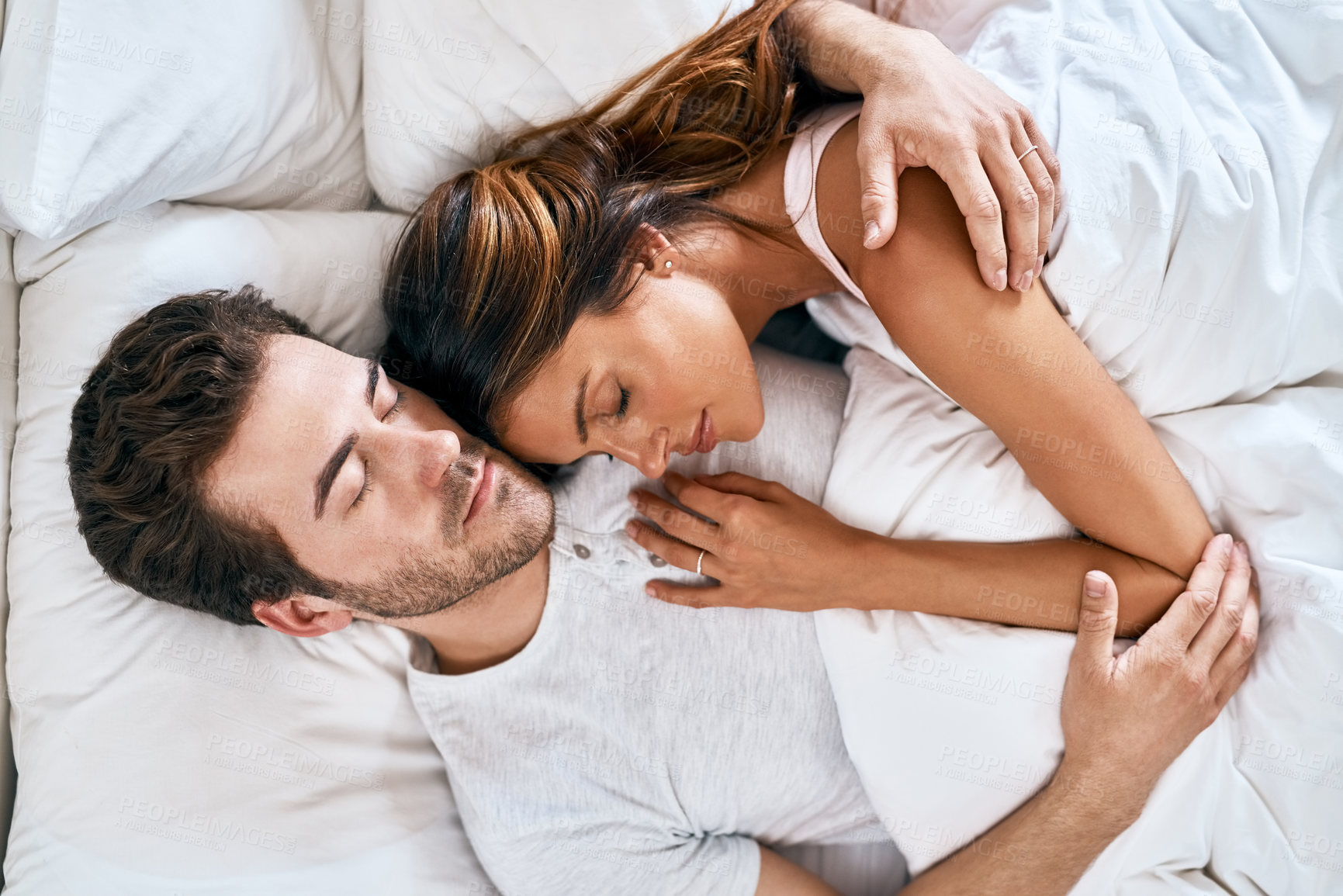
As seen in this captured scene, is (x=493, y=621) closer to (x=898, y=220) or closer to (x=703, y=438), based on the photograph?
(x=703, y=438)

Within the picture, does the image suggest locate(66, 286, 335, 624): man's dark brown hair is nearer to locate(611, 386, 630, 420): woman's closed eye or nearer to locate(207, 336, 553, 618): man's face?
locate(207, 336, 553, 618): man's face

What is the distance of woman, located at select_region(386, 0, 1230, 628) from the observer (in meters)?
1.32

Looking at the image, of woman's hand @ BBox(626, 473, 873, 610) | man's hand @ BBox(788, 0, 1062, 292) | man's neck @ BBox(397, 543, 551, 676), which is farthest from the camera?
man's neck @ BBox(397, 543, 551, 676)

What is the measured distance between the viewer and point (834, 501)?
5.24 feet

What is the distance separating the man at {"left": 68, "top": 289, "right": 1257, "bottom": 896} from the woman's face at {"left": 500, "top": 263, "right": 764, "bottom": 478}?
0.16m

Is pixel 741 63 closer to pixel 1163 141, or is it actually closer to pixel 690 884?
pixel 1163 141

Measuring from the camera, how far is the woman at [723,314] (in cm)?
132

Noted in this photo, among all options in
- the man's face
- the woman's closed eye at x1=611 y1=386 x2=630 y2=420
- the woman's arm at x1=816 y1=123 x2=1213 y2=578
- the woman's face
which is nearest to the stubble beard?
the man's face

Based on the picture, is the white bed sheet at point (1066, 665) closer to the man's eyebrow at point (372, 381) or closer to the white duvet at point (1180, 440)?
the white duvet at point (1180, 440)

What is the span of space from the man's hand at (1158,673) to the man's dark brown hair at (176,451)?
122 centimetres

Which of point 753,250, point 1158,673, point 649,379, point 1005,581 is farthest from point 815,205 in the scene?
point 1158,673

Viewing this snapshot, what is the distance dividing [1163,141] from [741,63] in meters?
0.67

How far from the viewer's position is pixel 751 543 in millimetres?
1487

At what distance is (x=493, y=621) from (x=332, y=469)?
447 mm
